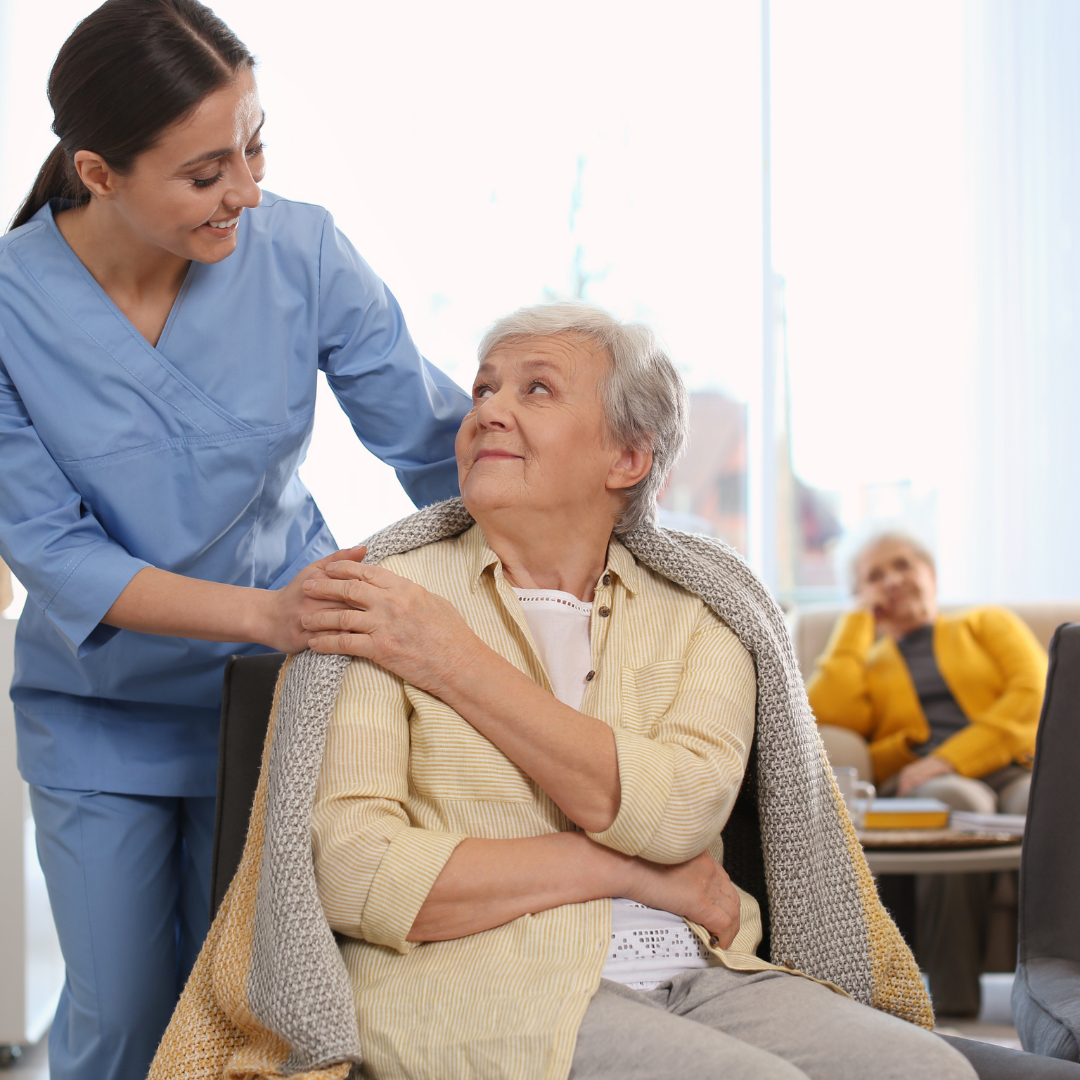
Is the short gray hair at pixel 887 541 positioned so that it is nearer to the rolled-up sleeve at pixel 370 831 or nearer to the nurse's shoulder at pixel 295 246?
the nurse's shoulder at pixel 295 246

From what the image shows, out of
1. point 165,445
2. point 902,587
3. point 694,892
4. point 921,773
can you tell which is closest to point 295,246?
point 165,445

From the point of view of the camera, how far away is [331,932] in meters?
1.06

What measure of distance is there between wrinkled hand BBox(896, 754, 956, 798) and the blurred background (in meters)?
1.27

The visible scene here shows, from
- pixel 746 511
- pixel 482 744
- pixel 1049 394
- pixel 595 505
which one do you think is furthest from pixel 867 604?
pixel 482 744

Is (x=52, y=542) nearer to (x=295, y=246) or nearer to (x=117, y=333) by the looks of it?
(x=117, y=333)

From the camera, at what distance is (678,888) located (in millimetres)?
1150

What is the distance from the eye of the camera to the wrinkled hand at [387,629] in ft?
3.66

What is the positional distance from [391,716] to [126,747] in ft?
1.35

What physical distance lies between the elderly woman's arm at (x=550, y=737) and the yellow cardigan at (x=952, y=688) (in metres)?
2.10

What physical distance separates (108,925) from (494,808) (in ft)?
1.72

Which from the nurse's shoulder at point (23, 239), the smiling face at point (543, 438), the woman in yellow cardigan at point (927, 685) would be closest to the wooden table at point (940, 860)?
the woman in yellow cardigan at point (927, 685)

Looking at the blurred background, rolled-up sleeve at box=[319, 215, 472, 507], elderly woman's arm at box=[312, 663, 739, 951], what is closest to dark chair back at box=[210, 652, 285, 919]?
elderly woman's arm at box=[312, 663, 739, 951]

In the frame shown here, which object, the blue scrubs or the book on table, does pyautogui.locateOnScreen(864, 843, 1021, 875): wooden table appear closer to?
the book on table

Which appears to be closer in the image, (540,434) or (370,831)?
(370,831)
